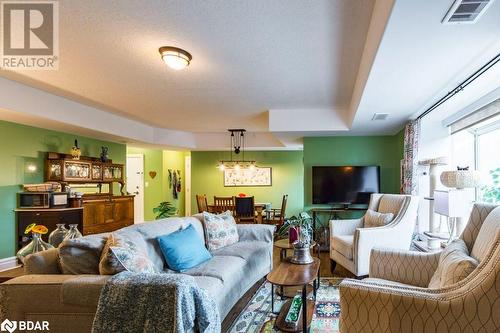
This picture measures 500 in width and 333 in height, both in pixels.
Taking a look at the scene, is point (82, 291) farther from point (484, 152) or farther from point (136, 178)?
point (136, 178)

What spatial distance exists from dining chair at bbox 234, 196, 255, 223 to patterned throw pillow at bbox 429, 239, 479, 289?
13.4ft

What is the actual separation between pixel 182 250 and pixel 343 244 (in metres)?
2.07

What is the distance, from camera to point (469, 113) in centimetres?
320

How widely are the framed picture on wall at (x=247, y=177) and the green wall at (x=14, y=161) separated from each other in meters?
4.35

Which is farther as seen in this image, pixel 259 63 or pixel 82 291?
pixel 259 63

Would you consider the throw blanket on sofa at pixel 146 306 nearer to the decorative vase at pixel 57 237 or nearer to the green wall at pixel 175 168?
the decorative vase at pixel 57 237

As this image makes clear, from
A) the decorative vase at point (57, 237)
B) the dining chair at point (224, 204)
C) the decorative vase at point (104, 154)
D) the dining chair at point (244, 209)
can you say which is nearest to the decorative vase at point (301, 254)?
the decorative vase at point (57, 237)

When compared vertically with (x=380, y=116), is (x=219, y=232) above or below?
below

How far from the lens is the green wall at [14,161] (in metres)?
4.12

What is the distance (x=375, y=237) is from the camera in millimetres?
3324

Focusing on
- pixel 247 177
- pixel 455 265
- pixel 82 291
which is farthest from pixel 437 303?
pixel 247 177

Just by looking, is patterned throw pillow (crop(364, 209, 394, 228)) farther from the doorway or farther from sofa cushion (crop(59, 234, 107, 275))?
the doorway

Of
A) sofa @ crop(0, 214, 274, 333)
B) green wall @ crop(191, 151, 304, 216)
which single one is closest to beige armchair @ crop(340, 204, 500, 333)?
sofa @ crop(0, 214, 274, 333)

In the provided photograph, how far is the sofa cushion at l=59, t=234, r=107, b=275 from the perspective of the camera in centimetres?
177
